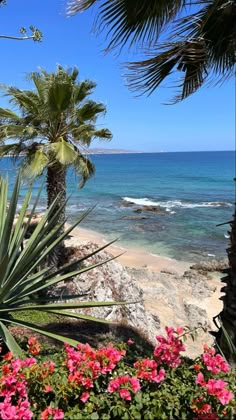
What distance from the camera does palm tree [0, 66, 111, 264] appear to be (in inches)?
329

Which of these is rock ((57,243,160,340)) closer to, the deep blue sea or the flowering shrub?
the deep blue sea

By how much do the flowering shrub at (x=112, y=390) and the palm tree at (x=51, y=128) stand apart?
6113mm

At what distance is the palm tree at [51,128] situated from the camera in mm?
8359

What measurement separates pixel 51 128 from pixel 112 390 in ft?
24.8

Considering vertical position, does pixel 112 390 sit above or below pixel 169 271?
above

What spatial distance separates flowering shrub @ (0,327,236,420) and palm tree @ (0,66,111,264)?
6113 mm

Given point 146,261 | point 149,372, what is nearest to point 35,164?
point 149,372

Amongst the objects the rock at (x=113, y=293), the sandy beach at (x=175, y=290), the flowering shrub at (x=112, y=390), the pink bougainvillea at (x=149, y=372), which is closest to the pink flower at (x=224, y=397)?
the flowering shrub at (x=112, y=390)

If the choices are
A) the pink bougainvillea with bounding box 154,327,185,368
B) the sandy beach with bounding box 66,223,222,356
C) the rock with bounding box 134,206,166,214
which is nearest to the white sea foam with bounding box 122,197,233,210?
the rock with bounding box 134,206,166,214

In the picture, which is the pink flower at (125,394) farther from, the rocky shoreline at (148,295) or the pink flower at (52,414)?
the rocky shoreline at (148,295)

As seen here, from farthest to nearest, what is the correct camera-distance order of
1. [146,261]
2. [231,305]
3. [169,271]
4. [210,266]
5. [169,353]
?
[146,261]
[210,266]
[169,271]
[231,305]
[169,353]

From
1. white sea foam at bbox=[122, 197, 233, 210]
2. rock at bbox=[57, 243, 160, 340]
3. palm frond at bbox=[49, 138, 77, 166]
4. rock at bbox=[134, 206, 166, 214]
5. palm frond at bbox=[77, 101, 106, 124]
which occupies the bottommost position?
white sea foam at bbox=[122, 197, 233, 210]

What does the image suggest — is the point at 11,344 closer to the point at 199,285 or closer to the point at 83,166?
the point at 83,166

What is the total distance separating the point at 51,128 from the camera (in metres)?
8.95
